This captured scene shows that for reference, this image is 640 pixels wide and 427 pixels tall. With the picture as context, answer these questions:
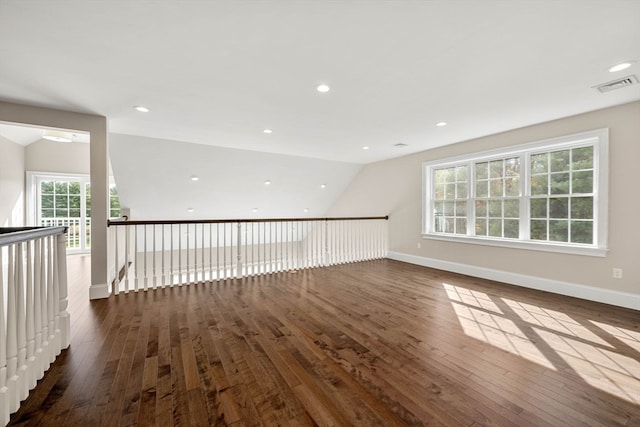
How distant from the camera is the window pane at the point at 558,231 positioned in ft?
11.9

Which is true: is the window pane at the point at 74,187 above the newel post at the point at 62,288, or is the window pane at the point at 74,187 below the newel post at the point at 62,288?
above

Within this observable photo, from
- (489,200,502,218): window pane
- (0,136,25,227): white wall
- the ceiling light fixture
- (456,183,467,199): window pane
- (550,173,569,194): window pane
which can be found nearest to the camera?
(550,173,569,194): window pane

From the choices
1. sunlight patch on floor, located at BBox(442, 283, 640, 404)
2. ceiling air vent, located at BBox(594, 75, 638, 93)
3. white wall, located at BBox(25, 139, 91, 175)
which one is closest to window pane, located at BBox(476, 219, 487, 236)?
sunlight patch on floor, located at BBox(442, 283, 640, 404)

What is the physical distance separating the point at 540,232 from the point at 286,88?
4.09 m

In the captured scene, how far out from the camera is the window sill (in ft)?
Result: 10.9

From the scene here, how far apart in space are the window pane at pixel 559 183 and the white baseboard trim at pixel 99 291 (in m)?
6.28

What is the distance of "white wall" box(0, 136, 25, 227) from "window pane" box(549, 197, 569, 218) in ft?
31.8

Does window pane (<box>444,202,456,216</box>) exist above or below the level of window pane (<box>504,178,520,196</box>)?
below

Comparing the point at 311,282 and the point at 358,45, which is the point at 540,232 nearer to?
the point at 311,282

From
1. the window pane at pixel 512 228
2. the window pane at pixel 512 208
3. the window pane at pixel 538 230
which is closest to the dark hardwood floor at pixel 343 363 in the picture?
the window pane at pixel 538 230

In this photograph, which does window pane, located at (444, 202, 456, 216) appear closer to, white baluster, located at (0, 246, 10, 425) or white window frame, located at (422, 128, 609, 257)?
white window frame, located at (422, 128, 609, 257)

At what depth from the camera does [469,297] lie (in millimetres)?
3500

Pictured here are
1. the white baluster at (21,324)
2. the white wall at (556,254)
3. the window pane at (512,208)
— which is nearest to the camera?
the white baluster at (21,324)

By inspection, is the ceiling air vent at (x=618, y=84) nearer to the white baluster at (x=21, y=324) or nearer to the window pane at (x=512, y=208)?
the window pane at (x=512, y=208)
